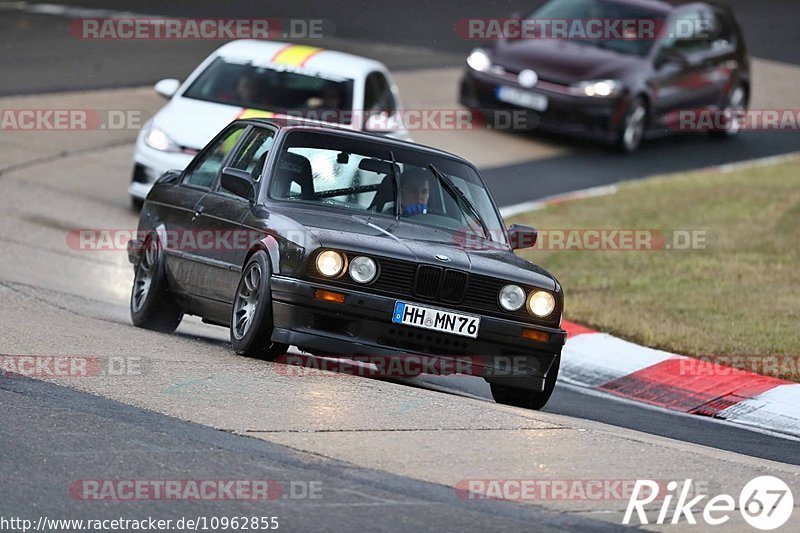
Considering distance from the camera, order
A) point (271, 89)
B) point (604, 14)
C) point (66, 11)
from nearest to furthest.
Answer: point (271, 89) → point (604, 14) → point (66, 11)

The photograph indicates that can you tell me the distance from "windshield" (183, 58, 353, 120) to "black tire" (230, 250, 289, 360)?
585 cm

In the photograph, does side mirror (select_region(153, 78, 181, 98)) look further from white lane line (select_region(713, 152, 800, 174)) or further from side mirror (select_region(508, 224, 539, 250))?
white lane line (select_region(713, 152, 800, 174))

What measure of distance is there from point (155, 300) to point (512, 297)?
2.59m

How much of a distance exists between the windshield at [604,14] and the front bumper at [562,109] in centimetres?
100

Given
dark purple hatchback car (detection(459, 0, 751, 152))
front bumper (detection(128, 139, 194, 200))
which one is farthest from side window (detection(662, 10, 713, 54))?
front bumper (detection(128, 139, 194, 200))

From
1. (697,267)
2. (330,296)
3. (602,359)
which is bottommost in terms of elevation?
(697,267)

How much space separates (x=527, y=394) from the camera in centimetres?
899

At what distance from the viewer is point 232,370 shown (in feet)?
26.9

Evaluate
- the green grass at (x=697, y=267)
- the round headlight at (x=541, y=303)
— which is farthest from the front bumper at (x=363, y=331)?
the green grass at (x=697, y=267)

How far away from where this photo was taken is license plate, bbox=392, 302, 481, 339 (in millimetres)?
8383

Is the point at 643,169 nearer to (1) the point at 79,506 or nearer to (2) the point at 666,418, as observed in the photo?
(2) the point at 666,418

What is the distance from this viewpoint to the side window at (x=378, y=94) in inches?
603

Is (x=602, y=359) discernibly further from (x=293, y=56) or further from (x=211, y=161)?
(x=293, y=56)

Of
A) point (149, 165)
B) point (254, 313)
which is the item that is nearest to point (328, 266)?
point (254, 313)
